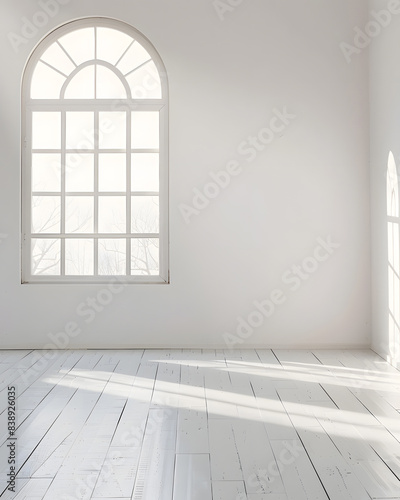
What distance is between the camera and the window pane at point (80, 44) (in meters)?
5.23

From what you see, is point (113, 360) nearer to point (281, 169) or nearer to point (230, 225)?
point (230, 225)

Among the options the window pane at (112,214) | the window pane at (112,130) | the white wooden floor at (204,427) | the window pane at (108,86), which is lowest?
the white wooden floor at (204,427)

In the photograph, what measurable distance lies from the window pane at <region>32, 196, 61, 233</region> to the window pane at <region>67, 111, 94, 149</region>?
483 mm

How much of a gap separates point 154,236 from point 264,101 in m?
1.43

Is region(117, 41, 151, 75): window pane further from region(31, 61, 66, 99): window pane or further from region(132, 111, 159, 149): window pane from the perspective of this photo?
region(31, 61, 66, 99): window pane

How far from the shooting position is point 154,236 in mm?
5195

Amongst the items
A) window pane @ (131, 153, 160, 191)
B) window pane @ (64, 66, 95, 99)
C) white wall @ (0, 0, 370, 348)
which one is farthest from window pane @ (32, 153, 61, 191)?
window pane @ (131, 153, 160, 191)

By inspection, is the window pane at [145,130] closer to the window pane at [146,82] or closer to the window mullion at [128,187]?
the window mullion at [128,187]

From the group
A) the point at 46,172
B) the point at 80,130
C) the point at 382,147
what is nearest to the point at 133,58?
the point at 80,130

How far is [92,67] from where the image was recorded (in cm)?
523

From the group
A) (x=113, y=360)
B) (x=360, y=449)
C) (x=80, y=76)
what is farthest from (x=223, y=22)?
(x=360, y=449)

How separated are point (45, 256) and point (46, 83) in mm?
1448

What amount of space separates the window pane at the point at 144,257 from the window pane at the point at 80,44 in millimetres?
1587

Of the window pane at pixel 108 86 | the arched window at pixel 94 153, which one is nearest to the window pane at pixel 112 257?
the arched window at pixel 94 153
